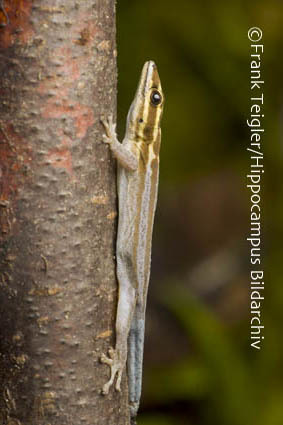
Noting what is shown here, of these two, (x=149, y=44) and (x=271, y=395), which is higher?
(x=149, y=44)

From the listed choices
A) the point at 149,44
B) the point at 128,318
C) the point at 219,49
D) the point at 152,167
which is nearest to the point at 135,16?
the point at 149,44

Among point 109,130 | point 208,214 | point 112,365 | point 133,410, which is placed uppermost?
point 208,214

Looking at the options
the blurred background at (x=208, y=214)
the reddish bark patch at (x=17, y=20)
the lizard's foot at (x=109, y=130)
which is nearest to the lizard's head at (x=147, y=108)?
the lizard's foot at (x=109, y=130)

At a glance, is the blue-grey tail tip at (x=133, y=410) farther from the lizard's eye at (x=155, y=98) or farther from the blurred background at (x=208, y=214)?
the blurred background at (x=208, y=214)

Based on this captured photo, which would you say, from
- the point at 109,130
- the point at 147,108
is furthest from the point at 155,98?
the point at 109,130

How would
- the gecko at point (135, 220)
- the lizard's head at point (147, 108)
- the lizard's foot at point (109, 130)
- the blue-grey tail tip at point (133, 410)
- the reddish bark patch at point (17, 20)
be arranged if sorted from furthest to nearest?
the lizard's head at point (147, 108)
the blue-grey tail tip at point (133, 410)
the gecko at point (135, 220)
the lizard's foot at point (109, 130)
the reddish bark patch at point (17, 20)

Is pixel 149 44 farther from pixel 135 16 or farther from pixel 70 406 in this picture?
pixel 70 406

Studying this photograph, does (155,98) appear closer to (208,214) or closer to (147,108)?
(147,108)
